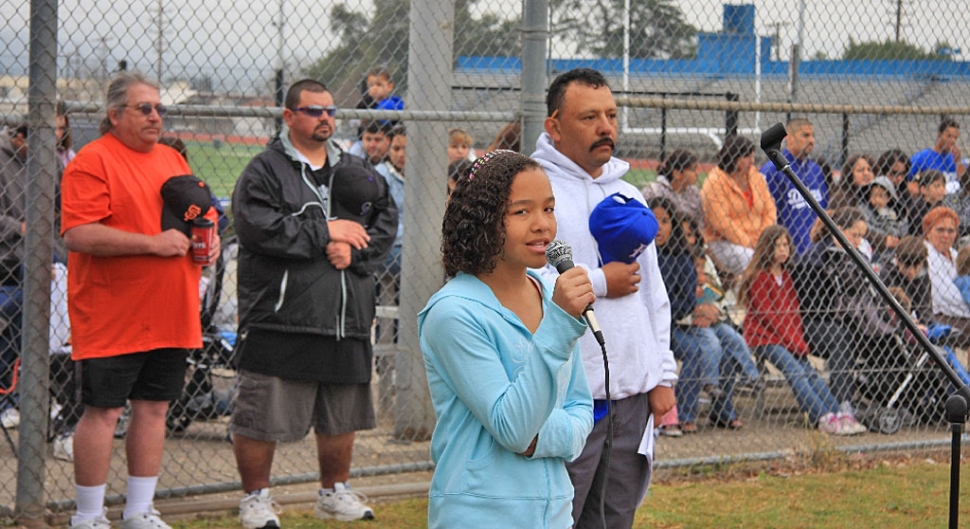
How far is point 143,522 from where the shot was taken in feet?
16.6

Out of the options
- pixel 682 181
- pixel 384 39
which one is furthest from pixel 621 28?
pixel 682 181

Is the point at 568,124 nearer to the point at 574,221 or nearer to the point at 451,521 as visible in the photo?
the point at 574,221

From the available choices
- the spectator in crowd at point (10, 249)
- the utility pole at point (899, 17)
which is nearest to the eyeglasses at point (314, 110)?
the spectator in crowd at point (10, 249)

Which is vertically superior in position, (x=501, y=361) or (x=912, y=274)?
(x=501, y=361)

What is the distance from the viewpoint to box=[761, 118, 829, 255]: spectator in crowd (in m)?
8.12

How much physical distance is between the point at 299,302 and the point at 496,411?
2.67m

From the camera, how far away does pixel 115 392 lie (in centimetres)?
493

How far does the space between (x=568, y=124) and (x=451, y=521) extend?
1668 millimetres

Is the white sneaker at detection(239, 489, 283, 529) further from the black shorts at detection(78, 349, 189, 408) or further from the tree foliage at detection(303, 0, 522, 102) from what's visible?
the tree foliage at detection(303, 0, 522, 102)

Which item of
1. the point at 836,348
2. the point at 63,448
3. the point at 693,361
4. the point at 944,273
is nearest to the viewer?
the point at 63,448

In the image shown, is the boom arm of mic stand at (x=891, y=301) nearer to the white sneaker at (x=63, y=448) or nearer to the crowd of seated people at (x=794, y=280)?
the crowd of seated people at (x=794, y=280)

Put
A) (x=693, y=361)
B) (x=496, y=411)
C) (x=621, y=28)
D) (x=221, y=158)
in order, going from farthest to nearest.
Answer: (x=693, y=361)
(x=621, y=28)
(x=221, y=158)
(x=496, y=411)

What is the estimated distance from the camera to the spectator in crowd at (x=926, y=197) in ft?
27.9

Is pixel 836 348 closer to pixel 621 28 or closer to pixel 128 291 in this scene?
pixel 621 28
